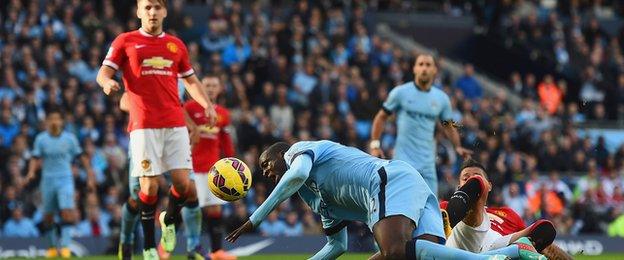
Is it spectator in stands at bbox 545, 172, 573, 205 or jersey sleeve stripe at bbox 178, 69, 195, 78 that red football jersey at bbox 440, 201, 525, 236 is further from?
spectator in stands at bbox 545, 172, 573, 205

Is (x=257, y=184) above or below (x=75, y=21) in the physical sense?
below

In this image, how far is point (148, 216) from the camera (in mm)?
11617

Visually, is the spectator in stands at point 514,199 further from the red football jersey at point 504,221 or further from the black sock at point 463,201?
the black sock at point 463,201

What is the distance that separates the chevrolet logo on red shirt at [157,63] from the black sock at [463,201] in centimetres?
331

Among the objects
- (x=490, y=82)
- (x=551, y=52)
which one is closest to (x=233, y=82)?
(x=490, y=82)

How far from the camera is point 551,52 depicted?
30.7 metres

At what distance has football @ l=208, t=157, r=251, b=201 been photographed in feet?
32.2

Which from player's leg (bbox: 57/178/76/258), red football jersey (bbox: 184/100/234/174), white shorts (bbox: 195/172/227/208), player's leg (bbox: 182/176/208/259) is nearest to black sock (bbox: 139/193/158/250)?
player's leg (bbox: 182/176/208/259)

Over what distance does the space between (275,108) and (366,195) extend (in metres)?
13.6

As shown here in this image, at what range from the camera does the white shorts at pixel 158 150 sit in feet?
38.0

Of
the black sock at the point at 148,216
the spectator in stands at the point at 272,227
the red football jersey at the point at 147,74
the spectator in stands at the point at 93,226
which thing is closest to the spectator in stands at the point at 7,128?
the spectator in stands at the point at 93,226

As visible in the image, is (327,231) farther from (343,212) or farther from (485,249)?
(485,249)

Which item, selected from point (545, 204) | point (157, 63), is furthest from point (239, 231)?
point (545, 204)

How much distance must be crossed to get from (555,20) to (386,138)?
377 inches
